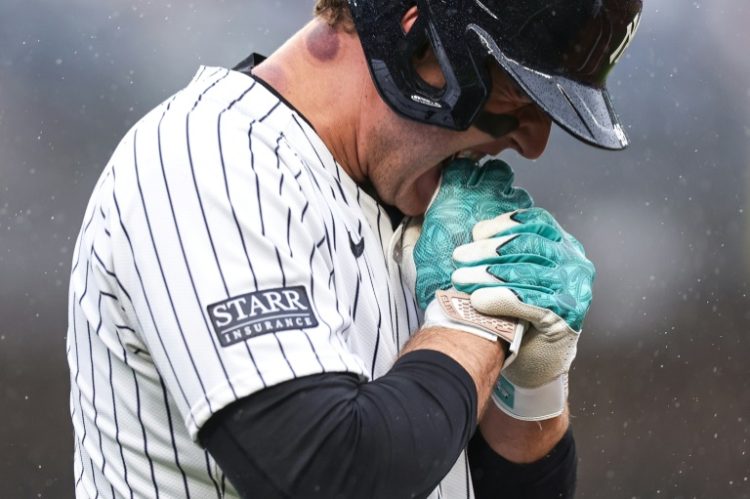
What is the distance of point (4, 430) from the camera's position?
3502 millimetres

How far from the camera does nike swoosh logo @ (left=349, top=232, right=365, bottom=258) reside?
167cm

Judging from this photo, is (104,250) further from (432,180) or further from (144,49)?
(144,49)

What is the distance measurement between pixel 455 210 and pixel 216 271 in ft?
1.74

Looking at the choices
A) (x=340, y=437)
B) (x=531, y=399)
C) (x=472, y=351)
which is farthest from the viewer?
(x=531, y=399)

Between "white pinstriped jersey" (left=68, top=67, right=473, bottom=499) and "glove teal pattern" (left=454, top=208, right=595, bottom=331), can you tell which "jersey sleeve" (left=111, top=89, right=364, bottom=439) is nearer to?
"white pinstriped jersey" (left=68, top=67, right=473, bottom=499)

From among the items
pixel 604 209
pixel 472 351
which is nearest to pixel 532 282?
pixel 472 351

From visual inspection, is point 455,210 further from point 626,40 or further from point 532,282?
point 626,40

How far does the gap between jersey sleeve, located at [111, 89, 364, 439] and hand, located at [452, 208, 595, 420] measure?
0.27m

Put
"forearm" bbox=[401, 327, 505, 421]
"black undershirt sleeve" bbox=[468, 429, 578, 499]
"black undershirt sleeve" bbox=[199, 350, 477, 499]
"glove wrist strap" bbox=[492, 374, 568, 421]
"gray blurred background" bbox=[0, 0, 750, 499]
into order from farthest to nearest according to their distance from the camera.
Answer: "gray blurred background" bbox=[0, 0, 750, 499], "black undershirt sleeve" bbox=[468, 429, 578, 499], "glove wrist strap" bbox=[492, 374, 568, 421], "forearm" bbox=[401, 327, 505, 421], "black undershirt sleeve" bbox=[199, 350, 477, 499]

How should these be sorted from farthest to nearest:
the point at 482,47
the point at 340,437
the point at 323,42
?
the point at 323,42
the point at 482,47
the point at 340,437

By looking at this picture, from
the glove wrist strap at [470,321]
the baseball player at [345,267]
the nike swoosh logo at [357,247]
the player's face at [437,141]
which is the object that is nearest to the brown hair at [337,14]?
the baseball player at [345,267]

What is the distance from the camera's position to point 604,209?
4.02 meters

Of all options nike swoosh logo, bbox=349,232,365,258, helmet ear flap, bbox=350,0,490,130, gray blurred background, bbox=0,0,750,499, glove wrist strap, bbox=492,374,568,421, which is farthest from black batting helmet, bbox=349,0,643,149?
gray blurred background, bbox=0,0,750,499

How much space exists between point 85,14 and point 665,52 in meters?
2.10
